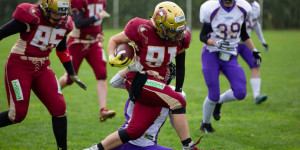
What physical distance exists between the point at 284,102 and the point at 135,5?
20.3 metres

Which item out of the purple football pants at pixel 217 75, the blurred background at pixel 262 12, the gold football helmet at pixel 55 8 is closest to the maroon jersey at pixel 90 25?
the purple football pants at pixel 217 75

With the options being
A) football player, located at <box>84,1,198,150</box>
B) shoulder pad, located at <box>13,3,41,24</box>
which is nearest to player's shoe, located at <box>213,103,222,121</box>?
→ football player, located at <box>84,1,198,150</box>

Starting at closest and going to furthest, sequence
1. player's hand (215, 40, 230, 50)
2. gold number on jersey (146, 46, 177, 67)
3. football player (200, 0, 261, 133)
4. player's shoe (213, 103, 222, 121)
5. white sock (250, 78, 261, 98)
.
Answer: gold number on jersey (146, 46, 177, 67), player's hand (215, 40, 230, 50), football player (200, 0, 261, 133), player's shoe (213, 103, 222, 121), white sock (250, 78, 261, 98)

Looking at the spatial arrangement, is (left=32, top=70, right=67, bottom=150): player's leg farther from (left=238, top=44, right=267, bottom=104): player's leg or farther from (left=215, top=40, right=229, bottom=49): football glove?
(left=238, top=44, right=267, bottom=104): player's leg

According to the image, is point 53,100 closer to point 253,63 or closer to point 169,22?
point 169,22

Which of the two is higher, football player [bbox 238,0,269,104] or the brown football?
the brown football

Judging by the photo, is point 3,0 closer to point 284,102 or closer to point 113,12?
point 113,12

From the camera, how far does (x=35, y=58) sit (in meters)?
4.26

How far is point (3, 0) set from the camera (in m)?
22.6

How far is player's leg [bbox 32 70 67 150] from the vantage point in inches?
167

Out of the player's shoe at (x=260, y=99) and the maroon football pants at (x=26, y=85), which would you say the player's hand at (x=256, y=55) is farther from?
the maroon football pants at (x=26, y=85)

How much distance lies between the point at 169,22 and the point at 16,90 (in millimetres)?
1776

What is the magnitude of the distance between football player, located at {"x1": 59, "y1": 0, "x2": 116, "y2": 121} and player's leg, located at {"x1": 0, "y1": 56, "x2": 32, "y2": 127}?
230 cm

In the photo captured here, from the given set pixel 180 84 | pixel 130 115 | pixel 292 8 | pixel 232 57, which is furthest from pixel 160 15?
pixel 292 8
